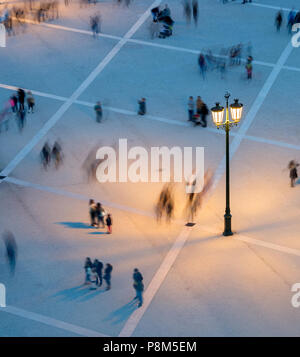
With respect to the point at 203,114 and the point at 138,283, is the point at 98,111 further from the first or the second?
the point at 138,283

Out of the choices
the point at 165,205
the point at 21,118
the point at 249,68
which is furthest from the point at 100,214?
the point at 249,68

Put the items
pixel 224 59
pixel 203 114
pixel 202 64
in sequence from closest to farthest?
pixel 203 114
pixel 202 64
pixel 224 59

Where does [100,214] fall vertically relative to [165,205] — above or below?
below

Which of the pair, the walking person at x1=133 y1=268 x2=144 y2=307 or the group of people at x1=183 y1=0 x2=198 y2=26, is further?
the group of people at x1=183 y1=0 x2=198 y2=26

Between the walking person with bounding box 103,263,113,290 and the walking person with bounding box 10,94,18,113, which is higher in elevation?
the walking person with bounding box 10,94,18,113

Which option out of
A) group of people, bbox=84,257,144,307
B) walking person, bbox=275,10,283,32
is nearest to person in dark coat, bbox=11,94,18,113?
group of people, bbox=84,257,144,307

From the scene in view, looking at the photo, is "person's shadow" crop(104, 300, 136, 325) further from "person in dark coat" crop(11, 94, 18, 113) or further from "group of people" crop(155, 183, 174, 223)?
"person in dark coat" crop(11, 94, 18, 113)
